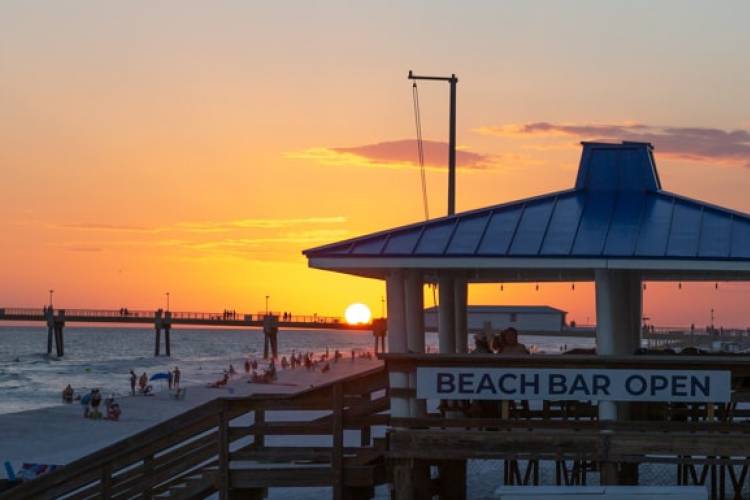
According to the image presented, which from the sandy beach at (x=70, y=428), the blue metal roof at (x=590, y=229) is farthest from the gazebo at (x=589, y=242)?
the sandy beach at (x=70, y=428)

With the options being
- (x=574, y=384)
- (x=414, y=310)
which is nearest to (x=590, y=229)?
(x=574, y=384)

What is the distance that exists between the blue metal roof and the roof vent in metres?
0.01

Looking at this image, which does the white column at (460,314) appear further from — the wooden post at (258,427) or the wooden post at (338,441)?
the wooden post at (338,441)

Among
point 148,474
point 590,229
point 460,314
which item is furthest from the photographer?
point 460,314

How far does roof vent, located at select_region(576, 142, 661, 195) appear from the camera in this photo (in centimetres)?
1584

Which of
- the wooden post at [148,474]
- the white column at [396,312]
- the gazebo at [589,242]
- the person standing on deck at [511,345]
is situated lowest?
the wooden post at [148,474]

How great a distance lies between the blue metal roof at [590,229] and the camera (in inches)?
554

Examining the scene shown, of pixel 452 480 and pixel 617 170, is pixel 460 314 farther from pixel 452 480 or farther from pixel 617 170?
pixel 617 170

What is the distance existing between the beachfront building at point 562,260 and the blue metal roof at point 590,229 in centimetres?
1

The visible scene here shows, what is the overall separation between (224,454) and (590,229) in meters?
4.83

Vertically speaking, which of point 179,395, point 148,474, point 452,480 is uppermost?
point 148,474

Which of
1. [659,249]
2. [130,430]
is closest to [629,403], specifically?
[659,249]

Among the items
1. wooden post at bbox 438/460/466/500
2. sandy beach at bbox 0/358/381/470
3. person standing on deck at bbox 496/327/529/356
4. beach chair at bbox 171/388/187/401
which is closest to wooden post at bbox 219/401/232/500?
person standing on deck at bbox 496/327/529/356

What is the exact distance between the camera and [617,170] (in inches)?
630
